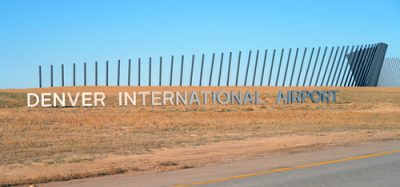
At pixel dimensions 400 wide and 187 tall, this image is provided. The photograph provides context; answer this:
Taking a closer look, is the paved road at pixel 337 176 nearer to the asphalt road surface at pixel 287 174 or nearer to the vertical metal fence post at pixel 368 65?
the asphalt road surface at pixel 287 174

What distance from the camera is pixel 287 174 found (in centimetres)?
1157

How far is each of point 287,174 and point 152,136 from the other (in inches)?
523

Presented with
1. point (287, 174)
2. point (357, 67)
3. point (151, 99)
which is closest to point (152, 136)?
point (287, 174)

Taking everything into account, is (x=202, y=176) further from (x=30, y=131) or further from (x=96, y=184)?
(x=30, y=131)

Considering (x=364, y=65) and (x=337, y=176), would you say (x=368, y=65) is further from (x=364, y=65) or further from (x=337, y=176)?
(x=337, y=176)

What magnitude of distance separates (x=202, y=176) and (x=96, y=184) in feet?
6.92

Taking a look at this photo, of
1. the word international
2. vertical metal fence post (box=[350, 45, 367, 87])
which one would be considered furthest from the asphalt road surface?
vertical metal fence post (box=[350, 45, 367, 87])

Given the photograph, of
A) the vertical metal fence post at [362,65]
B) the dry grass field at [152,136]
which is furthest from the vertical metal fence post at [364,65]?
the dry grass field at [152,136]

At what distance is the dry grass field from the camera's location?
14805 mm

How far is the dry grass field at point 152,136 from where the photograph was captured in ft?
48.6

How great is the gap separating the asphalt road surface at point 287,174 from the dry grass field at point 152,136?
3.61ft

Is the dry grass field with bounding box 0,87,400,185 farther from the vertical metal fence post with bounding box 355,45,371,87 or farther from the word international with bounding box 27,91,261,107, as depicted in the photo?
the vertical metal fence post with bounding box 355,45,371,87

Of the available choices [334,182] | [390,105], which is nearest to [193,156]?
[334,182]

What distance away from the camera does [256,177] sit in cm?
1123
